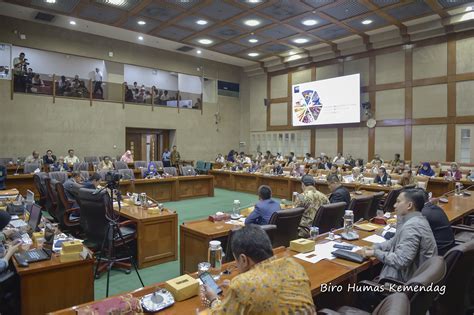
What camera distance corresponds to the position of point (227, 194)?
10.4 m

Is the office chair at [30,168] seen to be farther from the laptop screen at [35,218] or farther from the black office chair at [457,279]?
the black office chair at [457,279]

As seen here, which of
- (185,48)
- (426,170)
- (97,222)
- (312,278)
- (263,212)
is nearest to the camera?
(312,278)

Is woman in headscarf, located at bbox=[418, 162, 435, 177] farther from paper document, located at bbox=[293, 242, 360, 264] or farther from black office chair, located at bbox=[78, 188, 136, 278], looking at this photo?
black office chair, located at bbox=[78, 188, 136, 278]

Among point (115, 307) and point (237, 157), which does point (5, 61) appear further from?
point (115, 307)

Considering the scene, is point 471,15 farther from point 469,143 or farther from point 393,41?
point 469,143

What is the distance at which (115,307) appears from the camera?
1649 millimetres

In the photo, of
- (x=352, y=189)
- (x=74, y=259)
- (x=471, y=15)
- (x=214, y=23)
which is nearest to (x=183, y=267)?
(x=74, y=259)

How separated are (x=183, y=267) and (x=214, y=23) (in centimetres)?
880

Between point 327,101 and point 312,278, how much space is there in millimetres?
12043

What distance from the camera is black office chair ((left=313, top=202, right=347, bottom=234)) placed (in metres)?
3.63

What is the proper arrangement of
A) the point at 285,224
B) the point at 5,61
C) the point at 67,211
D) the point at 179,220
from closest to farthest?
the point at 285,224
the point at 67,211
the point at 179,220
the point at 5,61

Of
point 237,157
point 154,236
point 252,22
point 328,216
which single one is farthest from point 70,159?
point 328,216

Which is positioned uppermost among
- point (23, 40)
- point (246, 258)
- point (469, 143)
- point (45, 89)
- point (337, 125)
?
point (23, 40)

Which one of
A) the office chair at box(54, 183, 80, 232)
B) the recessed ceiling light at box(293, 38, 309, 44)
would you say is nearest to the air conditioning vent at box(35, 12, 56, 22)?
the office chair at box(54, 183, 80, 232)
